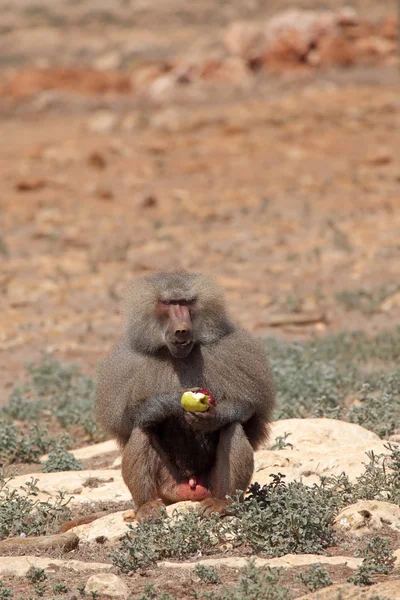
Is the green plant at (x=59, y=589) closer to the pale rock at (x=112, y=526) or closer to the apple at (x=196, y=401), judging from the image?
the pale rock at (x=112, y=526)

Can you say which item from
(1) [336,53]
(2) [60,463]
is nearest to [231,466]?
(2) [60,463]

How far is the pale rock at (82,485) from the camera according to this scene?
564 cm

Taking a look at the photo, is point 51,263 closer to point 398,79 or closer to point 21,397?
point 21,397

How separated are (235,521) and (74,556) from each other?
74cm

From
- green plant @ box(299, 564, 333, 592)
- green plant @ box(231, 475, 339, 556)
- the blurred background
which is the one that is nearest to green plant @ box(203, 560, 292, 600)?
green plant @ box(299, 564, 333, 592)

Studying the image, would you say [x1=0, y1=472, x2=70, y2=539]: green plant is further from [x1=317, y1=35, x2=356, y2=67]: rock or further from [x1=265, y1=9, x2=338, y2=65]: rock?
[x1=265, y1=9, x2=338, y2=65]: rock

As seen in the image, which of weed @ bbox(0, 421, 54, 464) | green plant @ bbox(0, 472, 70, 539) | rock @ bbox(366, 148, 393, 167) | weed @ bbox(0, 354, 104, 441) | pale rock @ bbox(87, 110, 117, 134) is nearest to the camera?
green plant @ bbox(0, 472, 70, 539)

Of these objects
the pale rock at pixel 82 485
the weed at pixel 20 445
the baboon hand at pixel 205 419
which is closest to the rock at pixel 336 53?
the weed at pixel 20 445

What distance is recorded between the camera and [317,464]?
5633mm

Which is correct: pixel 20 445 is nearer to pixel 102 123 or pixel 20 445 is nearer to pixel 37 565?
pixel 37 565

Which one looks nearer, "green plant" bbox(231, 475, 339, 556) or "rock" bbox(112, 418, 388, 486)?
"green plant" bbox(231, 475, 339, 556)

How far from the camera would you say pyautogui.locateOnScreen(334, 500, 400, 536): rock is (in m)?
4.71

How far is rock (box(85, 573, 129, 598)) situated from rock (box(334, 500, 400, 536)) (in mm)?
1128

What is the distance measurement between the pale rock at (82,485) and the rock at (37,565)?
0.94 m
